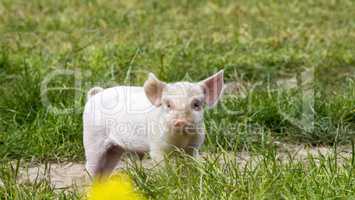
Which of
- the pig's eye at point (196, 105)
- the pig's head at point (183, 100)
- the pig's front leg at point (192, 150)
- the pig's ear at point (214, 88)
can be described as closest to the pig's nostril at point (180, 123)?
the pig's head at point (183, 100)

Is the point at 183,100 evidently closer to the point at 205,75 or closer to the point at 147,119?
the point at 147,119

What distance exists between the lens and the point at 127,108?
4613mm

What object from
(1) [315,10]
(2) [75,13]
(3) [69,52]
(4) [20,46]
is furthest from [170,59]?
(1) [315,10]

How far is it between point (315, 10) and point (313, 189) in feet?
22.0

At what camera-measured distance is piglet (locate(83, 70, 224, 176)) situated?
4.25 meters

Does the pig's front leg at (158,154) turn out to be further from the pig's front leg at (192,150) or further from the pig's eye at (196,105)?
the pig's eye at (196,105)

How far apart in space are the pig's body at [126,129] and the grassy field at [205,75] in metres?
0.19

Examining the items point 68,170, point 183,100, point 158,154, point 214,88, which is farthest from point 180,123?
point 68,170

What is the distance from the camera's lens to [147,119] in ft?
14.7

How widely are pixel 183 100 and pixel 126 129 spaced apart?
44 cm

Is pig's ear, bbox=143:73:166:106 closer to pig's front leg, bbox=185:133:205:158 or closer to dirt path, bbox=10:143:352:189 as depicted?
pig's front leg, bbox=185:133:205:158

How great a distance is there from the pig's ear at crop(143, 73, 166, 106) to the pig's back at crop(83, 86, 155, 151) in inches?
3.7

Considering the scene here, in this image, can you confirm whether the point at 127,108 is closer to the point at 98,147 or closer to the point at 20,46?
the point at 98,147

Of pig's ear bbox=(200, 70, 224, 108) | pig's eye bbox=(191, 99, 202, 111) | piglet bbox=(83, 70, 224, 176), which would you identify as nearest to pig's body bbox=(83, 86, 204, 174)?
piglet bbox=(83, 70, 224, 176)
